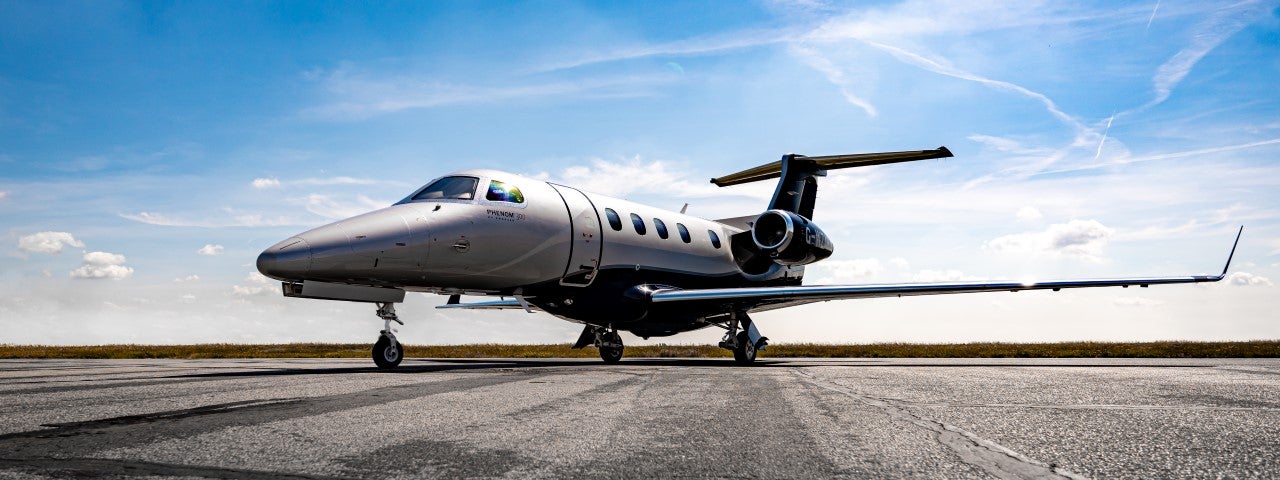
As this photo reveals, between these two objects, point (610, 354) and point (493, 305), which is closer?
point (610, 354)

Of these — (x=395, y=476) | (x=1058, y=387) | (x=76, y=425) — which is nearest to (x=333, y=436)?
(x=395, y=476)

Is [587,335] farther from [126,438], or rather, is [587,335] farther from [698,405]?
[126,438]

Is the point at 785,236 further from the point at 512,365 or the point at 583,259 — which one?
the point at 512,365

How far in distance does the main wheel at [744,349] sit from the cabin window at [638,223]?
141 inches

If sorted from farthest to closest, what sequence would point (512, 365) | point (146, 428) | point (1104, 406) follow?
point (512, 365), point (1104, 406), point (146, 428)

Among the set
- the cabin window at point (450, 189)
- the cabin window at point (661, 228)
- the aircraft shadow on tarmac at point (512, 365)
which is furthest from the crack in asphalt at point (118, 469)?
the cabin window at point (661, 228)

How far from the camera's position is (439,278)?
1481 cm

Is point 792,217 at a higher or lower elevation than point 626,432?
higher

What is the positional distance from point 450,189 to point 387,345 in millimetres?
3081

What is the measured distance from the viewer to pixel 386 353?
14047 mm

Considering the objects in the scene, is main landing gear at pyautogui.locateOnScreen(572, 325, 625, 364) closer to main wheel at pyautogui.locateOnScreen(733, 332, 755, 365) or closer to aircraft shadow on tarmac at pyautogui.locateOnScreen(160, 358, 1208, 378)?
aircraft shadow on tarmac at pyautogui.locateOnScreen(160, 358, 1208, 378)

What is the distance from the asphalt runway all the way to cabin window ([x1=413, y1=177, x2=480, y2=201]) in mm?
7001

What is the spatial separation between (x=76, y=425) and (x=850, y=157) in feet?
77.7

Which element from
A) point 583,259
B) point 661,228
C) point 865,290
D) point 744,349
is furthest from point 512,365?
point 865,290
